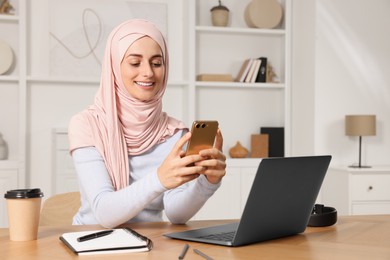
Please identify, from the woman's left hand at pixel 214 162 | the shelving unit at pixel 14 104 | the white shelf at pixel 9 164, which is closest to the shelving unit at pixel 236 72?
the shelving unit at pixel 14 104

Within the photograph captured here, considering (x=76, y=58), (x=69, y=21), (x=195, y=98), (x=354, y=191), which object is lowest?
(x=354, y=191)

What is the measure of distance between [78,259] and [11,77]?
323 cm

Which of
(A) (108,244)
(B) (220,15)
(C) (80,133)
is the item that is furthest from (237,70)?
(A) (108,244)

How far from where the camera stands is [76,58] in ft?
14.5

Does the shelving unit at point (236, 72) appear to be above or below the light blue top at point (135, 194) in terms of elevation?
above

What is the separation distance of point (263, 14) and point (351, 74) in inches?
34.1

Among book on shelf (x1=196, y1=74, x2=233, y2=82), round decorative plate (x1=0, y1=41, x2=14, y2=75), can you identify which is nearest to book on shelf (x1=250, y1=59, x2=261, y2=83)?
book on shelf (x1=196, y1=74, x2=233, y2=82)

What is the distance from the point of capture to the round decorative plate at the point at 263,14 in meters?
4.63

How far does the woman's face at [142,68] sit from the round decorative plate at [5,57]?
263cm

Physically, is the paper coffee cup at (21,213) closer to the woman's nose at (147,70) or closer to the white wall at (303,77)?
the woman's nose at (147,70)

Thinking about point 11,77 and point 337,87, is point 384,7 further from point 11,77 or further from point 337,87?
point 11,77

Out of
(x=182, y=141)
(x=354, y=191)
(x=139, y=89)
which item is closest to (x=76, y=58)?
(x=354, y=191)

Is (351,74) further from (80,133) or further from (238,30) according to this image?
(80,133)

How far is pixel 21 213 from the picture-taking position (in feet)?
4.72
